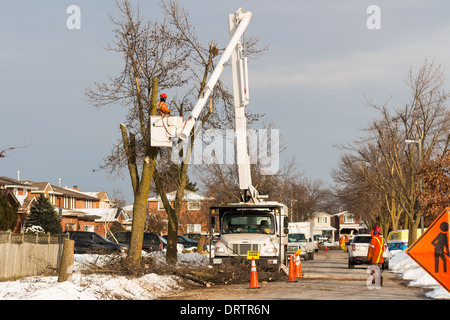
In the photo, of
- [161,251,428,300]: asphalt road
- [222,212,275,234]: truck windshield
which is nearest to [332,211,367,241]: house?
[222,212,275,234]: truck windshield

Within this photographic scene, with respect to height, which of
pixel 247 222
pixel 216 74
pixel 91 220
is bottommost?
pixel 247 222

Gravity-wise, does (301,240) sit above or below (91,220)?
below

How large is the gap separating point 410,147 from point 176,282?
28.4m

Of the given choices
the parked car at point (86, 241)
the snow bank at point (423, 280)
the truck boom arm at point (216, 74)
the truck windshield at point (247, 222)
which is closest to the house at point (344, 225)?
the parked car at point (86, 241)

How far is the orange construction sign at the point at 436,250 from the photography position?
11789mm

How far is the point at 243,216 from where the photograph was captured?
23.4m

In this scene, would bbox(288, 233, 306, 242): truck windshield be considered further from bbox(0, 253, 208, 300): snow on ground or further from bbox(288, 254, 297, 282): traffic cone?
bbox(0, 253, 208, 300): snow on ground

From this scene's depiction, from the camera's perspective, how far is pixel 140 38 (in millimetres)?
25703

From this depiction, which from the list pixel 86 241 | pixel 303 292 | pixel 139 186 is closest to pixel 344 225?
pixel 86 241

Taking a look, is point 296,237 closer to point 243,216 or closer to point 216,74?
point 243,216

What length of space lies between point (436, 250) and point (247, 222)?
11.7m

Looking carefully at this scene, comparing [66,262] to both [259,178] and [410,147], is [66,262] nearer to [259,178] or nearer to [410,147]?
[410,147]

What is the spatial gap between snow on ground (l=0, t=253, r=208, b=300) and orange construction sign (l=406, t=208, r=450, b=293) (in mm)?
6308

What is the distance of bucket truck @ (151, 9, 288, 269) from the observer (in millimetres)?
22297
